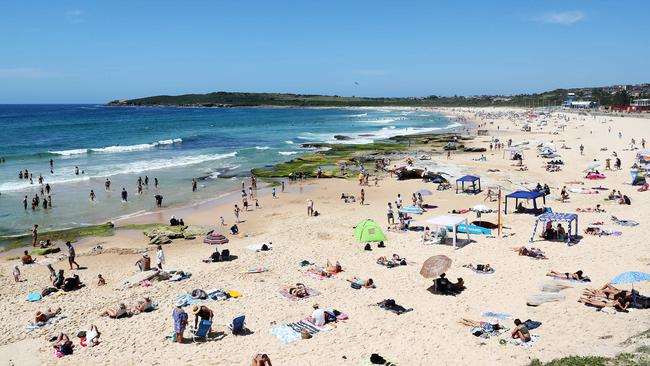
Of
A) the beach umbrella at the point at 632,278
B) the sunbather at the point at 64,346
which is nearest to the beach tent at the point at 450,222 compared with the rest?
the beach umbrella at the point at 632,278

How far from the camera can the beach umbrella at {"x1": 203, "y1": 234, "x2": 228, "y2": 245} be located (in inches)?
823

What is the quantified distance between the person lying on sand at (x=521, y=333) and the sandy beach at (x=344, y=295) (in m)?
0.24

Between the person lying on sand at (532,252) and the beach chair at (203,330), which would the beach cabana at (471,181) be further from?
the beach chair at (203,330)

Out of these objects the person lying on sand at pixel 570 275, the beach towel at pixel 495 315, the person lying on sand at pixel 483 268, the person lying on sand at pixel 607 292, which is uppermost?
the person lying on sand at pixel 607 292

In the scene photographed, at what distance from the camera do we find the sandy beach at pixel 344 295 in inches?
448

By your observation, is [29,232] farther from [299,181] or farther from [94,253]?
[299,181]

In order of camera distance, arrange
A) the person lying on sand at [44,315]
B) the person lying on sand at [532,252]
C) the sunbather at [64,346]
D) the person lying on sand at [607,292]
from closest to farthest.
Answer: the sunbather at [64,346] < the person lying on sand at [607,292] < the person lying on sand at [44,315] < the person lying on sand at [532,252]

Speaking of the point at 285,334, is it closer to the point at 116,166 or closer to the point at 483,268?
the point at 483,268

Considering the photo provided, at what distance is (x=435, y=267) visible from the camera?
Answer: 14781 mm

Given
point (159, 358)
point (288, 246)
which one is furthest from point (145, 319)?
point (288, 246)

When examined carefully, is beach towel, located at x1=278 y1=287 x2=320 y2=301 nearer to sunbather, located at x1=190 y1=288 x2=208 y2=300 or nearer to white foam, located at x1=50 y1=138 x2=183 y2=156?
sunbather, located at x1=190 y1=288 x2=208 y2=300

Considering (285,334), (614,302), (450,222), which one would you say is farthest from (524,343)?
(450,222)

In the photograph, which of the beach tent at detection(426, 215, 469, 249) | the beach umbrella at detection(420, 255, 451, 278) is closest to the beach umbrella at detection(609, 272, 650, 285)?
the beach umbrella at detection(420, 255, 451, 278)

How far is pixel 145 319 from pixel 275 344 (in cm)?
420
